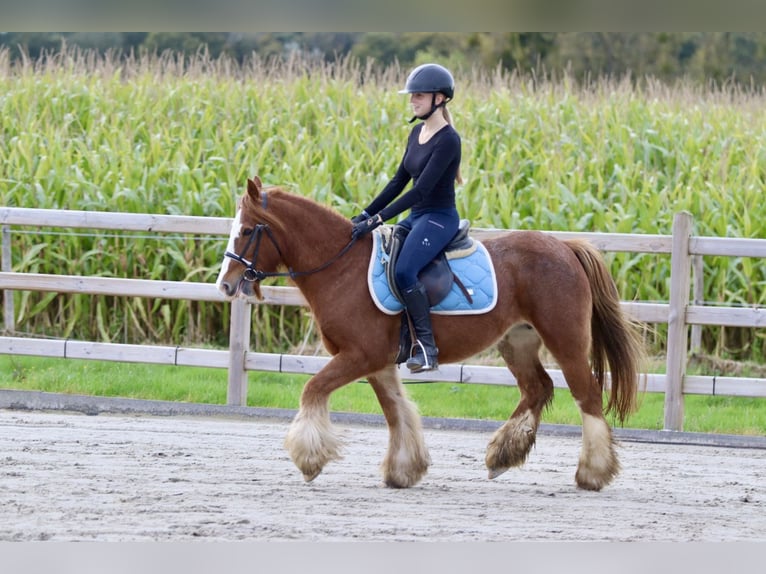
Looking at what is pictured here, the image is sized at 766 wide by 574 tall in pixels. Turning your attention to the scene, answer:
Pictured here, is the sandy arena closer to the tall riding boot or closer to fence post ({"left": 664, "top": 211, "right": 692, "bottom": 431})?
fence post ({"left": 664, "top": 211, "right": 692, "bottom": 431})

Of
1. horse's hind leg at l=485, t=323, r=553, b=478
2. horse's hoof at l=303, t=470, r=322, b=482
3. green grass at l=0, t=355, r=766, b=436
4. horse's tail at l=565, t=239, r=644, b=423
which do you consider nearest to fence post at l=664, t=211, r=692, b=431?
green grass at l=0, t=355, r=766, b=436

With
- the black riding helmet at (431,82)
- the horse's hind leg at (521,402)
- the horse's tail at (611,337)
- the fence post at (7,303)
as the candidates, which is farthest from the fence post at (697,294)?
the fence post at (7,303)

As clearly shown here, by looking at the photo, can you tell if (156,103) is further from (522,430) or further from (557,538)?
(557,538)

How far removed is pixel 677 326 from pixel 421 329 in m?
3.12

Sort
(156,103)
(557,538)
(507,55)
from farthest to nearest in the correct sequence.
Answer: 1. (507,55)
2. (156,103)
3. (557,538)

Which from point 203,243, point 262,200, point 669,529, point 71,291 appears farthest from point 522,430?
point 203,243

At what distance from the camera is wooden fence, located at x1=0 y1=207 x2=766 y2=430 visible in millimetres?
8422

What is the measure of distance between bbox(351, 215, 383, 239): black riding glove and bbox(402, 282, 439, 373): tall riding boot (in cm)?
44

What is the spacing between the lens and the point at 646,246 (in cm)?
857

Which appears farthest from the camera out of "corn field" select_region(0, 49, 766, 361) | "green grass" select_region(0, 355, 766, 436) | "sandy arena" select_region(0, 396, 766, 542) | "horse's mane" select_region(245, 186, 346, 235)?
"corn field" select_region(0, 49, 766, 361)

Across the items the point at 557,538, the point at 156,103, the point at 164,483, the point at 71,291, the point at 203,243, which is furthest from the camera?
the point at 156,103

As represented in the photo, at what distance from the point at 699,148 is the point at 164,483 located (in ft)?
29.9

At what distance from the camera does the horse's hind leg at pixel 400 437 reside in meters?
6.25

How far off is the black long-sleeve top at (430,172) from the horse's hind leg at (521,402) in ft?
3.21
